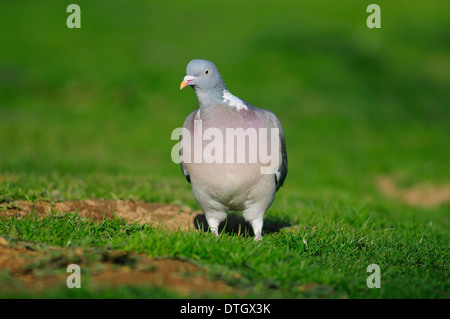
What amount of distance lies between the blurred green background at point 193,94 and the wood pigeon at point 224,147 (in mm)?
2142

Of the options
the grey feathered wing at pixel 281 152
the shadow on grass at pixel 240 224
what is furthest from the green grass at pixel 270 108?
the grey feathered wing at pixel 281 152

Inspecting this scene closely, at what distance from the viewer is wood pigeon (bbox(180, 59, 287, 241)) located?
489 cm

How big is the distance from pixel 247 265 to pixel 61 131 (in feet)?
32.3

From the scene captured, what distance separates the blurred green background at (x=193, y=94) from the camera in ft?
33.4

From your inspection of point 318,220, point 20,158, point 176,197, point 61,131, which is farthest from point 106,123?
point 318,220

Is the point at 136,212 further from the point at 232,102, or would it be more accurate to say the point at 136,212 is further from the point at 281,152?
the point at 232,102

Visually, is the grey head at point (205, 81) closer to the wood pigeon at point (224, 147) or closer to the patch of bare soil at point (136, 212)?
the wood pigeon at point (224, 147)

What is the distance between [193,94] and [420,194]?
8.07 metres

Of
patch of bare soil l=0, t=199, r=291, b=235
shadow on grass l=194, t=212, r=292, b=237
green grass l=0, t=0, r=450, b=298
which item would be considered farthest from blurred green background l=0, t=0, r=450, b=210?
shadow on grass l=194, t=212, r=292, b=237

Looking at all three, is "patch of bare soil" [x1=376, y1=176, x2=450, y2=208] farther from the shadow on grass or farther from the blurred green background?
the shadow on grass

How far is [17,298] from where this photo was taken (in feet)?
11.3

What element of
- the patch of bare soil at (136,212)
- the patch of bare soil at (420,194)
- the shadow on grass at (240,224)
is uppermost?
the patch of bare soil at (136,212)

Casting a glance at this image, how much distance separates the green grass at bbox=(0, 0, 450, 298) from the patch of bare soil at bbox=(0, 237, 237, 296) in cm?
15

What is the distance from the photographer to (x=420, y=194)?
10547mm
